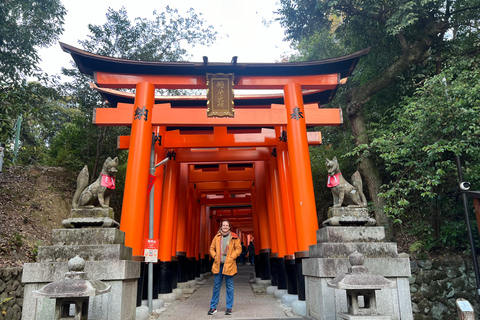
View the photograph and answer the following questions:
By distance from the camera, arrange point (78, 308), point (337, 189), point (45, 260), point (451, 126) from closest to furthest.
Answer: point (78, 308)
point (45, 260)
point (337, 189)
point (451, 126)

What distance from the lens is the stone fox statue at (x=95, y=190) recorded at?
A: 518cm

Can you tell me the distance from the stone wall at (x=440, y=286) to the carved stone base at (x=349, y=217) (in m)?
5.29

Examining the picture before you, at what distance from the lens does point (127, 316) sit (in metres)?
4.98

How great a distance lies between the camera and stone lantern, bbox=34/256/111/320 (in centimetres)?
356

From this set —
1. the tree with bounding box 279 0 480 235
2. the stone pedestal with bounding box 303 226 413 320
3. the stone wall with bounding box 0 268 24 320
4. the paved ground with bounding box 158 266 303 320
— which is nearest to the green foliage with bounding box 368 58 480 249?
the tree with bounding box 279 0 480 235

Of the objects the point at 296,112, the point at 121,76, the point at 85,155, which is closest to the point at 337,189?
the point at 296,112

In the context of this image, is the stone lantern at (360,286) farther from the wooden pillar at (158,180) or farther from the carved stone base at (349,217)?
the wooden pillar at (158,180)

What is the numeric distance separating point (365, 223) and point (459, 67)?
6.83 metres

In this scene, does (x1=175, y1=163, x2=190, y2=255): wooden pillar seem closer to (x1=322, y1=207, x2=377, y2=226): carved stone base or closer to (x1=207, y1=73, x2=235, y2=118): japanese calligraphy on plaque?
(x1=207, y1=73, x2=235, y2=118): japanese calligraphy on plaque

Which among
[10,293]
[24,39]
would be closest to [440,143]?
[10,293]

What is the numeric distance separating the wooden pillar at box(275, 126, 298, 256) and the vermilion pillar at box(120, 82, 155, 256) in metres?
3.77

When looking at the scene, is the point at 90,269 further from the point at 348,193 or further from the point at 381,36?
the point at 381,36

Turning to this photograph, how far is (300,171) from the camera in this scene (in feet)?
24.9

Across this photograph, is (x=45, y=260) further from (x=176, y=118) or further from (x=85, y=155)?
(x=85, y=155)
